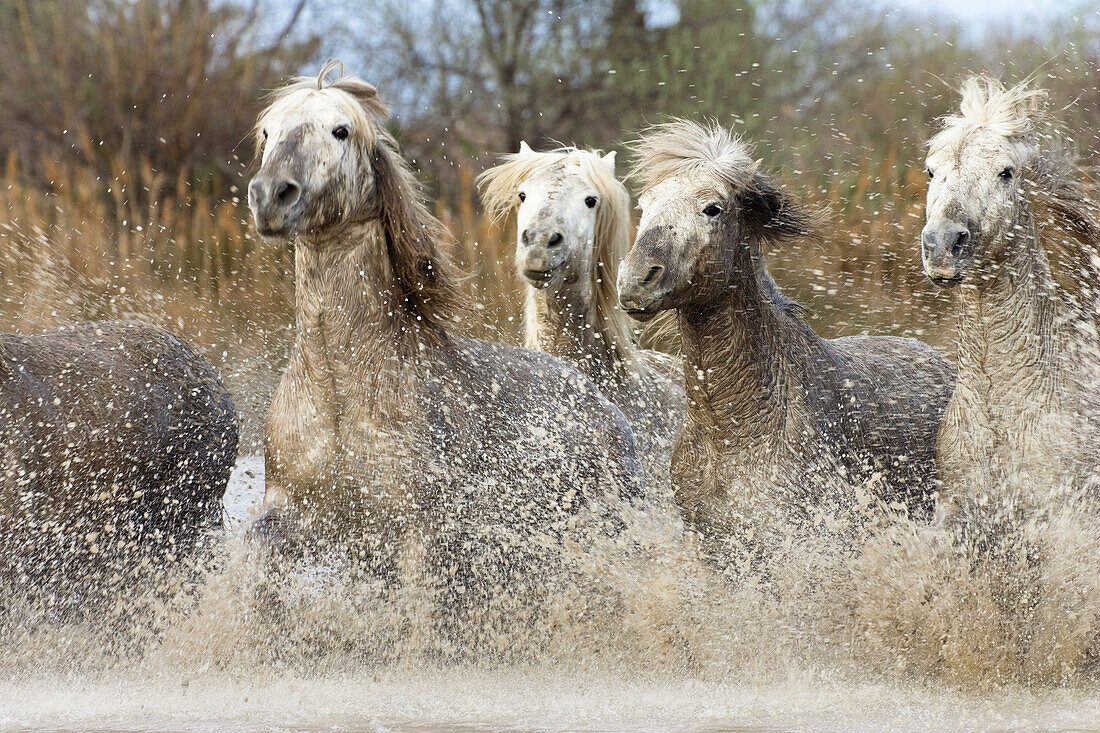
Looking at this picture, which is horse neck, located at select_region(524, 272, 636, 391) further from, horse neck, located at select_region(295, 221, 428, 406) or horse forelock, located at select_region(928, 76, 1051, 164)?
horse forelock, located at select_region(928, 76, 1051, 164)

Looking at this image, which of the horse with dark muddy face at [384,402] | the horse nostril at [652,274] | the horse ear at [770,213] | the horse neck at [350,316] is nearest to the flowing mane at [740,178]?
the horse ear at [770,213]

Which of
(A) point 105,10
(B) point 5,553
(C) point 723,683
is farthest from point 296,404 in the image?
(A) point 105,10

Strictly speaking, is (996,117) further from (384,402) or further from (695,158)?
(384,402)

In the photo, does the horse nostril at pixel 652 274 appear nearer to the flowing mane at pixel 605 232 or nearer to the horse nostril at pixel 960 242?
the horse nostril at pixel 960 242

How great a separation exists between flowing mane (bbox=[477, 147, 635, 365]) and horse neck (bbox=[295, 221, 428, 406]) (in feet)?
5.47

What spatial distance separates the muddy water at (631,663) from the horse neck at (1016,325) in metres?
0.49

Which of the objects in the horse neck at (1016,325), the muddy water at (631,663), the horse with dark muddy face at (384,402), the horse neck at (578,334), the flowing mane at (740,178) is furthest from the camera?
the horse neck at (578,334)

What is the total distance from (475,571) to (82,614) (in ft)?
4.75

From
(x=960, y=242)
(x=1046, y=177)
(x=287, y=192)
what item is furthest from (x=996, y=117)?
(x=287, y=192)

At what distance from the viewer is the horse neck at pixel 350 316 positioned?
4312mm

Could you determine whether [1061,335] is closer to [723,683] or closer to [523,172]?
[723,683]

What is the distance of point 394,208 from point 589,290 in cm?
161

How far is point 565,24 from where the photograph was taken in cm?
1409

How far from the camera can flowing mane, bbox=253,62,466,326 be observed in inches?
175
